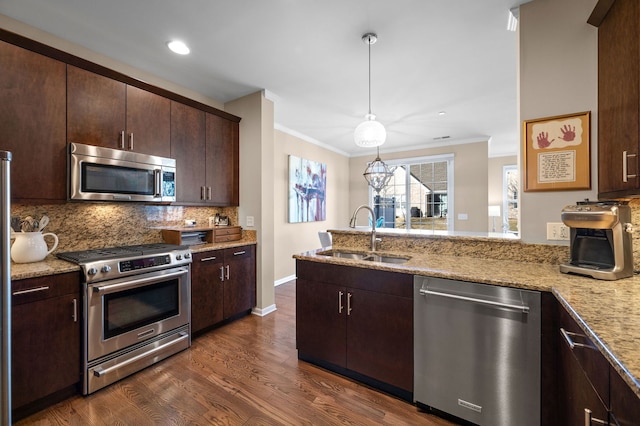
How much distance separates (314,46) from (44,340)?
286cm

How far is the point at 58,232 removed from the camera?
7.41ft

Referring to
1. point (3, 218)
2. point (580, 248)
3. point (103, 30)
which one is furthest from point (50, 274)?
point (580, 248)

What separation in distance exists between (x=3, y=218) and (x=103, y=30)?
1.70 m

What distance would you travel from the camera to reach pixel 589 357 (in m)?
0.93

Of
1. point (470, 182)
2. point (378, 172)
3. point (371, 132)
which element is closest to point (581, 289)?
point (378, 172)

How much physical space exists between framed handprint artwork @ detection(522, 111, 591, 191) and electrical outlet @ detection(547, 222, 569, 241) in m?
0.23

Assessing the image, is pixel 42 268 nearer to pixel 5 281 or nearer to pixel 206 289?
pixel 5 281

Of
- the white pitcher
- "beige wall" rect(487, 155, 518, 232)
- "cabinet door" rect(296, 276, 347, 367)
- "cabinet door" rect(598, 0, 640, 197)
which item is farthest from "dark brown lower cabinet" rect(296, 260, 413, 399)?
"beige wall" rect(487, 155, 518, 232)

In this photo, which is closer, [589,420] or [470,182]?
[589,420]

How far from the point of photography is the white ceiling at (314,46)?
1.87 m

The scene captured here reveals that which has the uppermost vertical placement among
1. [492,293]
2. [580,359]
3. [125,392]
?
[492,293]

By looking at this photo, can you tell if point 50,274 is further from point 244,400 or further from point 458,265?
point 458,265

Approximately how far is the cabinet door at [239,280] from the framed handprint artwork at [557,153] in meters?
2.70

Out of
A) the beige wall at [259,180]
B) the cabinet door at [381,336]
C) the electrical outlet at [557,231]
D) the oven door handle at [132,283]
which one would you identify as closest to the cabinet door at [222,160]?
the beige wall at [259,180]
